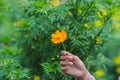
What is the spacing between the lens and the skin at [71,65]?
94.8 inches

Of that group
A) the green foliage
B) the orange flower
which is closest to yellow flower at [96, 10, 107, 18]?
the green foliage

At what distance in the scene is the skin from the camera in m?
2.41

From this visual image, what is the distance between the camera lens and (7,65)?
8.34 feet

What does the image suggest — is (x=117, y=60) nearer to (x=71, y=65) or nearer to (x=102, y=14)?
(x=102, y=14)

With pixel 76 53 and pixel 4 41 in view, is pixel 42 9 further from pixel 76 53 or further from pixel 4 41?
pixel 4 41

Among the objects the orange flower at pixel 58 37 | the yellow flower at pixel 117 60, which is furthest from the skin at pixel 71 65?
the yellow flower at pixel 117 60

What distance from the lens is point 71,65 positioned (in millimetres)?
2424

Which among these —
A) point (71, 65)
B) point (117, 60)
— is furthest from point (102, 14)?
point (117, 60)

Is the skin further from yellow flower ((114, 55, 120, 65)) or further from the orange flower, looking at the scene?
yellow flower ((114, 55, 120, 65))

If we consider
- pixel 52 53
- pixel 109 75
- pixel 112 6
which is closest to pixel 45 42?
pixel 52 53

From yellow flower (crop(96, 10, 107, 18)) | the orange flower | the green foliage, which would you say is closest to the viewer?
the orange flower

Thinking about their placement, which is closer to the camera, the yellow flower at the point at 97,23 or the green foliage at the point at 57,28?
the green foliage at the point at 57,28

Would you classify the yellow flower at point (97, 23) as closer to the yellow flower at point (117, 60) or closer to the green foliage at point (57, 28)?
the green foliage at point (57, 28)

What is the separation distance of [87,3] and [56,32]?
31 cm
